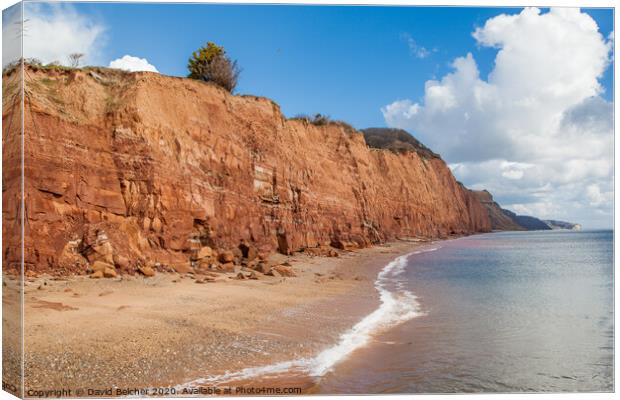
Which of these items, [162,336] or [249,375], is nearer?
[249,375]

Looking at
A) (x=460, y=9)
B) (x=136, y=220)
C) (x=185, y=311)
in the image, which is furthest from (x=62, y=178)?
(x=460, y=9)

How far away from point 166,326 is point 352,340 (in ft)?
9.50

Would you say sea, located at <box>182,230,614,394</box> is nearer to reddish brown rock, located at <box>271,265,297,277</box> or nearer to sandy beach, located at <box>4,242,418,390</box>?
sandy beach, located at <box>4,242,418,390</box>

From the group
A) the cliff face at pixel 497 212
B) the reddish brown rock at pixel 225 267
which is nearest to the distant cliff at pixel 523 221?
the cliff face at pixel 497 212

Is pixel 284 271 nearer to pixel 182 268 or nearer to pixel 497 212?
pixel 182 268

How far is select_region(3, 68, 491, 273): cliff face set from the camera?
37.6ft

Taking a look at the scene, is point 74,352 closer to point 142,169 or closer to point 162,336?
point 162,336

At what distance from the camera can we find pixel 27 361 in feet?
19.2

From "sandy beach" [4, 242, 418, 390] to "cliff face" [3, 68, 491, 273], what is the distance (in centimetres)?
157

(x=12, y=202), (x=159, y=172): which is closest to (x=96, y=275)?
(x=159, y=172)

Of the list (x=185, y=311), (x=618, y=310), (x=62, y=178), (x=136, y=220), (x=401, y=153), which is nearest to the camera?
(x=618, y=310)

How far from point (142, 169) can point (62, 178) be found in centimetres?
265

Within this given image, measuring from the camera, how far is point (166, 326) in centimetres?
760

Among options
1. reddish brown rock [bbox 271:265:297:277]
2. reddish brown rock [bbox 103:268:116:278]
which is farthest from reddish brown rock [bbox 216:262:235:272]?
reddish brown rock [bbox 103:268:116:278]
